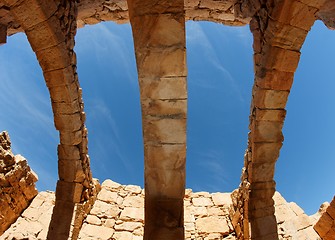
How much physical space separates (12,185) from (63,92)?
3.11 metres

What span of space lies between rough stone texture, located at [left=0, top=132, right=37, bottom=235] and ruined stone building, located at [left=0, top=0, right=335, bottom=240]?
3 centimetres

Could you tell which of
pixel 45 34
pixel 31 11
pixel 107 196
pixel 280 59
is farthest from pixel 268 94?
pixel 107 196

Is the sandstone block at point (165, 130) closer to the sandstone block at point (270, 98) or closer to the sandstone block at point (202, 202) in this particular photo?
the sandstone block at point (270, 98)

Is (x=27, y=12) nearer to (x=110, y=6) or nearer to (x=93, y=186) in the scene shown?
(x=110, y=6)

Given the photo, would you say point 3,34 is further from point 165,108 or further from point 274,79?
point 274,79

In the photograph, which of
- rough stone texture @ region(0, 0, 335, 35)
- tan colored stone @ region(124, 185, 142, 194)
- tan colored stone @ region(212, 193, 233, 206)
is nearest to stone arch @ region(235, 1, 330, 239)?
rough stone texture @ region(0, 0, 335, 35)

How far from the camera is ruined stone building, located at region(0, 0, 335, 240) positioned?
11.1 feet

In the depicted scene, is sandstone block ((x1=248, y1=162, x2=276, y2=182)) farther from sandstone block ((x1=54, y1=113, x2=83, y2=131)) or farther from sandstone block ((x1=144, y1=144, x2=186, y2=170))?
sandstone block ((x1=54, y1=113, x2=83, y2=131))

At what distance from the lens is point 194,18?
7227mm

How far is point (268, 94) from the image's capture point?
5.19 m

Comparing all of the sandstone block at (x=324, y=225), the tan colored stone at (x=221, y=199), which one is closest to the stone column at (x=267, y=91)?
the sandstone block at (x=324, y=225)

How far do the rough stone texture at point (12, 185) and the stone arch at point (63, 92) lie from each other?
1.46 m

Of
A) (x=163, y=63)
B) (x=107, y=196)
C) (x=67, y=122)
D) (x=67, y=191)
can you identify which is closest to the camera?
(x=163, y=63)

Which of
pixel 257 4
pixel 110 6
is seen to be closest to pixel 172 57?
pixel 257 4
